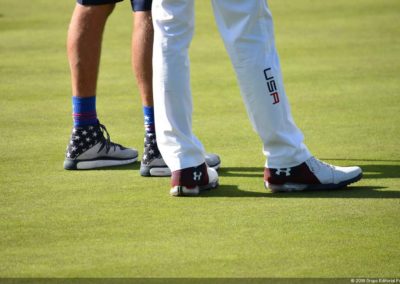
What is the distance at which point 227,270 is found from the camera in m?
3.68

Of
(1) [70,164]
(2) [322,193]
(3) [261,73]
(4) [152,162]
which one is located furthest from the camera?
(1) [70,164]

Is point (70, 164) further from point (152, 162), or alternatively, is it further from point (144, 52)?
point (144, 52)

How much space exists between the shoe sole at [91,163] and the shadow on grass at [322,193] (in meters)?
0.73

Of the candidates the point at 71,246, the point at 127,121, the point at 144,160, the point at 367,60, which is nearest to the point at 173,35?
the point at 144,160

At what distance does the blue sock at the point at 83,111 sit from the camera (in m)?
5.42

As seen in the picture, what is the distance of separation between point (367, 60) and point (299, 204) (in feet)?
12.1

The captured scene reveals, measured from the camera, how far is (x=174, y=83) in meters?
4.71

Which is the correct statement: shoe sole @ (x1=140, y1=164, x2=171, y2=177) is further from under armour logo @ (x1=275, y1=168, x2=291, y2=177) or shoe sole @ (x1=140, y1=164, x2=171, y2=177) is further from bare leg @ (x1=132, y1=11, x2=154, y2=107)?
under armour logo @ (x1=275, y1=168, x2=291, y2=177)

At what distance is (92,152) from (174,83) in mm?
848

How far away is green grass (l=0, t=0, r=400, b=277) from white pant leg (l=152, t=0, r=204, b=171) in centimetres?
20

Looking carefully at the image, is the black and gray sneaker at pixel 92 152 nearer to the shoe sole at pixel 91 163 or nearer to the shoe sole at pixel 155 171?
the shoe sole at pixel 91 163

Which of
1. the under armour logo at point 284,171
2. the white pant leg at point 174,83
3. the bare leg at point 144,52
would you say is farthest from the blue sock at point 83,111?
the under armour logo at point 284,171

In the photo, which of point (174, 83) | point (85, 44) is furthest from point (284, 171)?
point (85, 44)

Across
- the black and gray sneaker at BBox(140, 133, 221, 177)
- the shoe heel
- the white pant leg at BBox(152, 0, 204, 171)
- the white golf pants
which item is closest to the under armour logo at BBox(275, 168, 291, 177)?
the white golf pants
